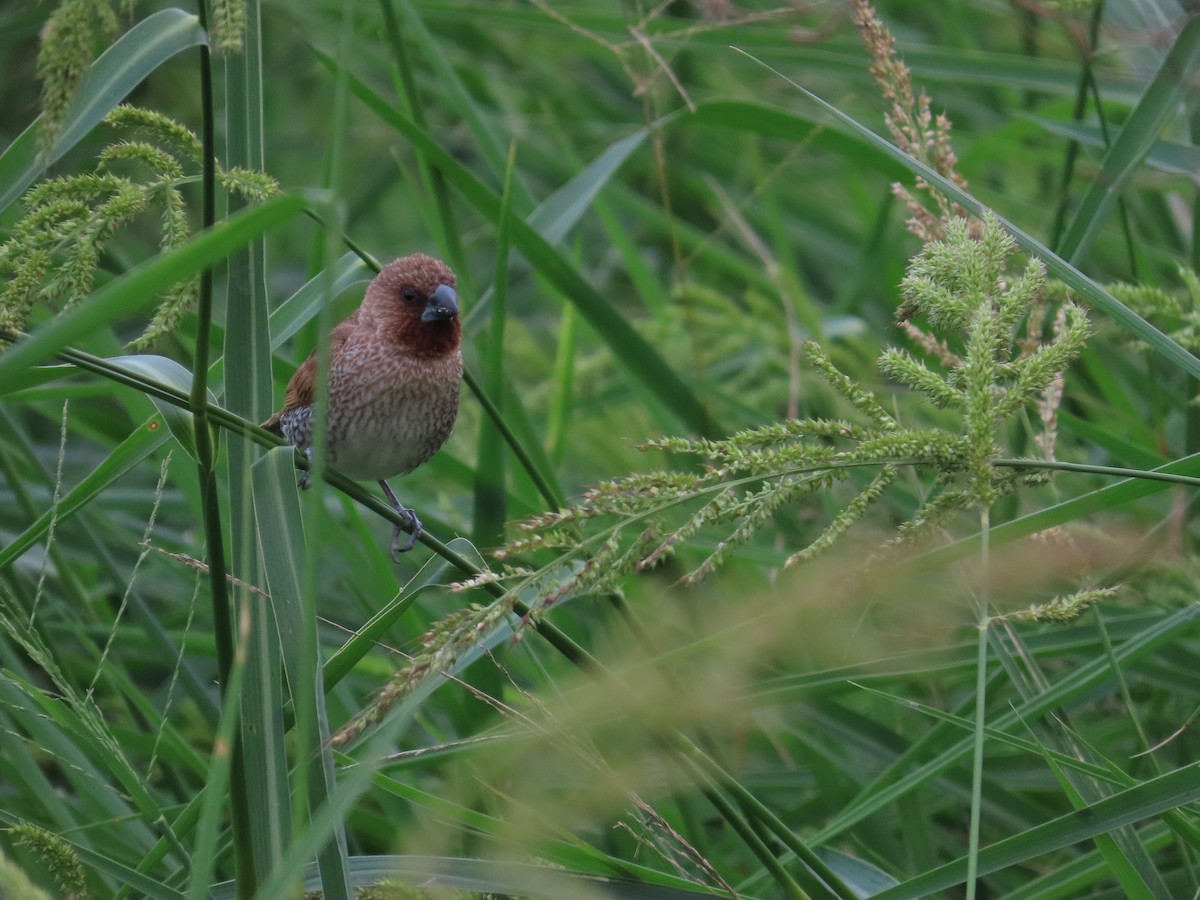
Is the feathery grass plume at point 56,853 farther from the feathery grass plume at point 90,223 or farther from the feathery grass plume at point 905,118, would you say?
the feathery grass plume at point 905,118

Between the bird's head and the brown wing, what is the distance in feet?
0.41

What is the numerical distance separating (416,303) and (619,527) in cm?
140

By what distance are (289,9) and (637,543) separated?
3018 mm

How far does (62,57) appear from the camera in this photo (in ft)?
3.49

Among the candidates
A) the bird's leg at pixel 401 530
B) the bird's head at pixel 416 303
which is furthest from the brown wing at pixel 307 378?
the bird's leg at pixel 401 530

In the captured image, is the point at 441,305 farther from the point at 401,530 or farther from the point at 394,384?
the point at 401,530

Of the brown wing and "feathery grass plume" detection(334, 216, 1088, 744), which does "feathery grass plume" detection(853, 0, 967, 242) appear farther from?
the brown wing

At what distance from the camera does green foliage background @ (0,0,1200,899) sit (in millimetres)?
1402

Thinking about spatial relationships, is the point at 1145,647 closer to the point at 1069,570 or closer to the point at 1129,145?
the point at 1069,570

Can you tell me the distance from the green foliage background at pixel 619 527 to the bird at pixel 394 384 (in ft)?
0.28

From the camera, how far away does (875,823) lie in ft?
7.75

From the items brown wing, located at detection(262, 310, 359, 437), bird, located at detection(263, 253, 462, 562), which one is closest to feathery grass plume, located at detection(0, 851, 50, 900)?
brown wing, located at detection(262, 310, 359, 437)

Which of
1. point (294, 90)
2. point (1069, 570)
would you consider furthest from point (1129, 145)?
point (294, 90)

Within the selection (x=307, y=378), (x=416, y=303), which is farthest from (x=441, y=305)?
(x=307, y=378)
